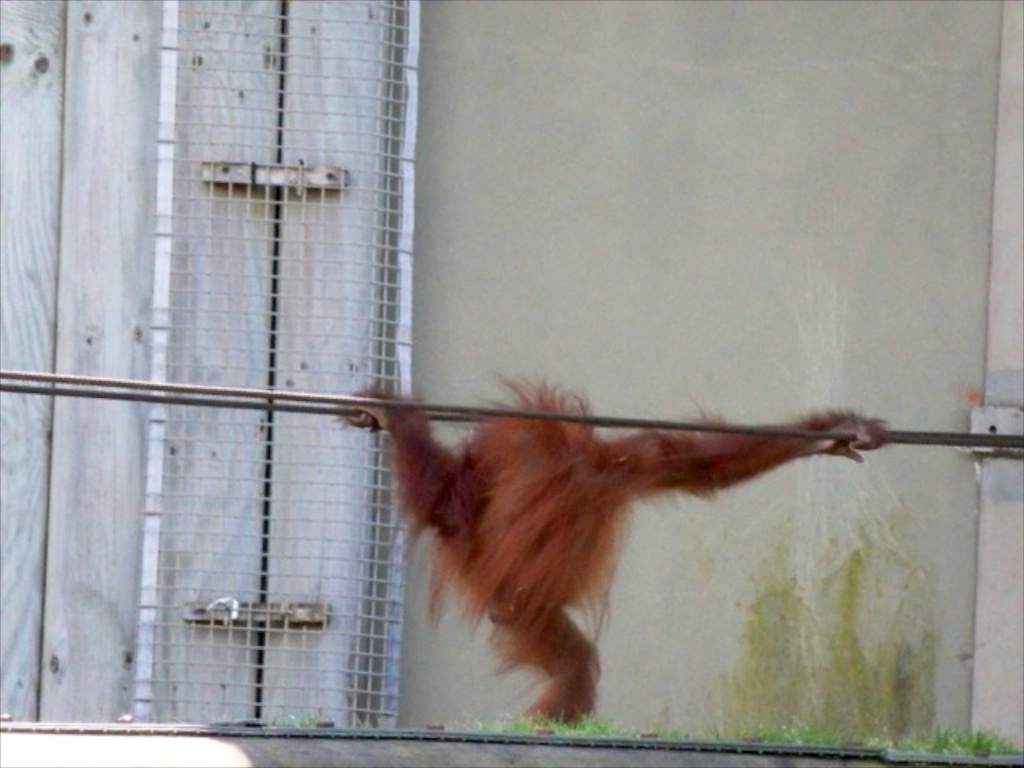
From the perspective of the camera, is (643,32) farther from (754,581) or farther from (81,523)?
(81,523)

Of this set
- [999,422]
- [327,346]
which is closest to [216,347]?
[327,346]

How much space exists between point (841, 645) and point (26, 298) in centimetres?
189

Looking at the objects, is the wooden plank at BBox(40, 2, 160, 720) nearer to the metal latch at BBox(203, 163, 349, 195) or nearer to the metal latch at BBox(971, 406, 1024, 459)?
the metal latch at BBox(203, 163, 349, 195)

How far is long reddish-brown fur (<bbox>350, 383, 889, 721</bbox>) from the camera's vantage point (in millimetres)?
4340

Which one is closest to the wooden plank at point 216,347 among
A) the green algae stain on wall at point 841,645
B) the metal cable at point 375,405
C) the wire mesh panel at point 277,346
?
the wire mesh panel at point 277,346

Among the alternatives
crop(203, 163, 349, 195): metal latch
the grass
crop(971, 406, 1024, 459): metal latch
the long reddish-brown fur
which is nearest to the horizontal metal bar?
crop(203, 163, 349, 195): metal latch

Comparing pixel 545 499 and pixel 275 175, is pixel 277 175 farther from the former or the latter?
pixel 545 499

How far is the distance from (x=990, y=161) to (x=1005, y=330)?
38 cm

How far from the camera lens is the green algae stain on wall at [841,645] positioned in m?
→ 5.02

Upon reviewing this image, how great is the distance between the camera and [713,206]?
16.7 ft

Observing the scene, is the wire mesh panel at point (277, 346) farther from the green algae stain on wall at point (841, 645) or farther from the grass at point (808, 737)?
the green algae stain on wall at point (841, 645)

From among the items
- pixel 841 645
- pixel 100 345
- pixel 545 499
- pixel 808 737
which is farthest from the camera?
pixel 841 645

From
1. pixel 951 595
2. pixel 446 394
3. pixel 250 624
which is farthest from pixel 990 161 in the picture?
pixel 250 624

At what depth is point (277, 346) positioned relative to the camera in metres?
4.88
